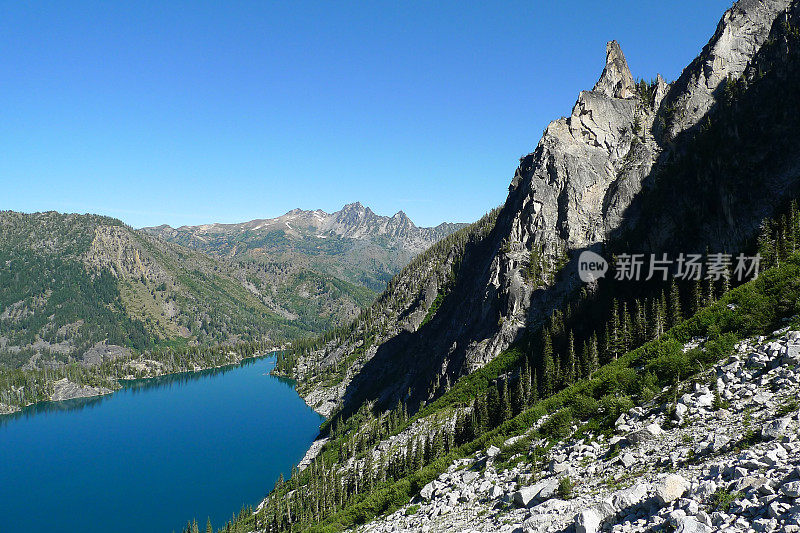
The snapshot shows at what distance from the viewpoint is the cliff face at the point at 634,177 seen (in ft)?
388

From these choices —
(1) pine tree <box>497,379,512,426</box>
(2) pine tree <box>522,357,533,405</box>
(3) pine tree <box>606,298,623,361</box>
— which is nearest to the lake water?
(1) pine tree <box>497,379,512,426</box>

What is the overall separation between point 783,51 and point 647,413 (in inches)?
5742

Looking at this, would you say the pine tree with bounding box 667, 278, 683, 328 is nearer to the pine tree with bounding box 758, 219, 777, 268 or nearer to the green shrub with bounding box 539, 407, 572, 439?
the pine tree with bounding box 758, 219, 777, 268

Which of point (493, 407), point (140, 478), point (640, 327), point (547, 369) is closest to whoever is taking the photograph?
point (640, 327)

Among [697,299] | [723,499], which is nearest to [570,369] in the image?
[697,299]

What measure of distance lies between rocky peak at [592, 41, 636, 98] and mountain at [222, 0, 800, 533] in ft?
2.26

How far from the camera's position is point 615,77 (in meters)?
178

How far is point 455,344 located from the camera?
15600 centimetres

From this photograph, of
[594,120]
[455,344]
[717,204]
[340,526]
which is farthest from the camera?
[594,120]

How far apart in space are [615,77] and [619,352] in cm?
13005

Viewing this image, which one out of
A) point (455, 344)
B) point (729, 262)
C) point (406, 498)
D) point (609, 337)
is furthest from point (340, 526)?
point (455, 344)

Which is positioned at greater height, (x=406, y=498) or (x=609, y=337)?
(x=609, y=337)

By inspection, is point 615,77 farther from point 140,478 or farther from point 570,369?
Answer: point 140,478

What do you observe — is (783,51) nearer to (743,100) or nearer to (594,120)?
(743,100)
